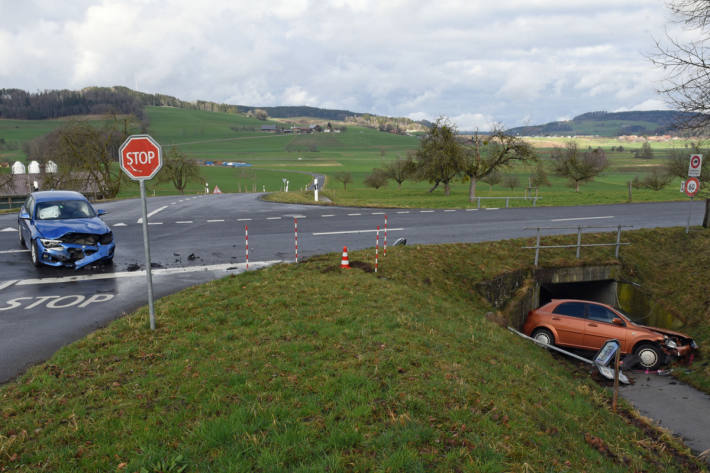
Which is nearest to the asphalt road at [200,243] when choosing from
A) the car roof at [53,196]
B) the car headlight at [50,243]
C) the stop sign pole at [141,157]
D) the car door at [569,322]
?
the car headlight at [50,243]

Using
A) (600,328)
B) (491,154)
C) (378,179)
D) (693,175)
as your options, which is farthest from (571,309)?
(378,179)

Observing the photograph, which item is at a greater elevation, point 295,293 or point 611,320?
point 295,293

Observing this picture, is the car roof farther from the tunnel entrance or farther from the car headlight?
the tunnel entrance

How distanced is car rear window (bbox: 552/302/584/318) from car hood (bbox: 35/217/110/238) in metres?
12.8

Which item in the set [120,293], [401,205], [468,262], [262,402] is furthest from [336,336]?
[401,205]

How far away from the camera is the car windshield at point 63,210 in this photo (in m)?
12.8

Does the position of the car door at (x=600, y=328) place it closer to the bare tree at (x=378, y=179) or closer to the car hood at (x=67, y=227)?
the car hood at (x=67, y=227)

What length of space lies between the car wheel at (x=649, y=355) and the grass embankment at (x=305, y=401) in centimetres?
398

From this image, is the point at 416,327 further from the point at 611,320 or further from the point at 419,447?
the point at 611,320

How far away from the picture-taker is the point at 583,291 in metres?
18.2

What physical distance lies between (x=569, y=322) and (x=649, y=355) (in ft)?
6.66

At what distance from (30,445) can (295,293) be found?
18.5 ft

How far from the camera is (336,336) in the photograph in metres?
7.21

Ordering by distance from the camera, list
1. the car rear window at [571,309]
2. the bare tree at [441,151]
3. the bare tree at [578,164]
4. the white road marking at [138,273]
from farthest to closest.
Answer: the bare tree at [578,164], the bare tree at [441,151], the car rear window at [571,309], the white road marking at [138,273]
